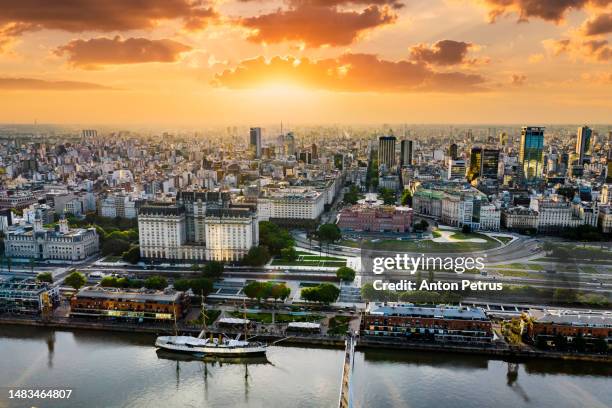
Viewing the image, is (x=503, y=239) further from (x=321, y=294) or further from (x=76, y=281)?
(x=76, y=281)

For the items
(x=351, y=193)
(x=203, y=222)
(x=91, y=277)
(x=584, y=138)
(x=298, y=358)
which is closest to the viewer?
(x=298, y=358)

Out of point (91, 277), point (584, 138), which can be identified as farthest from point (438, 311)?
point (584, 138)

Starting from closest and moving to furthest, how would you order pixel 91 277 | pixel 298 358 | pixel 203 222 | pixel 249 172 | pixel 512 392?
1. pixel 512 392
2. pixel 298 358
3. pixel 91 277
4. pixel 203 222
5. pixel 249 172

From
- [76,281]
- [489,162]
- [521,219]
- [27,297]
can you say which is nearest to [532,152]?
[489,162]

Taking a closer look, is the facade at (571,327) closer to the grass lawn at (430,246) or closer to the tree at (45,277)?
the grass lawn at (430,246)

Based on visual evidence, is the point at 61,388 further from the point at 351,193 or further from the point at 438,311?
the point at 351,193

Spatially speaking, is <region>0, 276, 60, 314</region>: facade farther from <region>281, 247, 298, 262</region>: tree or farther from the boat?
<region>281, 247, 298, 262</region>: tree
